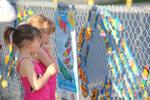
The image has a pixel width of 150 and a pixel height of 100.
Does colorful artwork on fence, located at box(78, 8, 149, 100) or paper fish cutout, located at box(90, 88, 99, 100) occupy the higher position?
colorful artwork on fence, located at box(78, 8, 149, 100)

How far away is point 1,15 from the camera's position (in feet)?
15.9

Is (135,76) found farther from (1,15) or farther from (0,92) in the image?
(0,92)

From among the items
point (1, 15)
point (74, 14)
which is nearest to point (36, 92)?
point (74, 14)

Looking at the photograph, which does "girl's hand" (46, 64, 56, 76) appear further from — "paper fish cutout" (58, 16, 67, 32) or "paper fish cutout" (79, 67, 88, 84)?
"paper fish cutout" (58, 16, 67, 32)

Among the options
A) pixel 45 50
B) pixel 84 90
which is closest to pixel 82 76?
pixel 84 90

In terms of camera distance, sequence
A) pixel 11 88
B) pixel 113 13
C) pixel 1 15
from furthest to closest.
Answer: pixel 11 88, pixel 1 15, pixel 113 13

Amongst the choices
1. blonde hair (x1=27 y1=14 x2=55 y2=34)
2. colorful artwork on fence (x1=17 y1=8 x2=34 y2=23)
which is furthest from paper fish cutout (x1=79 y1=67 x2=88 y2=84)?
colorful artwork on fence (x1=17 y1=8 x2=34 y2=23)

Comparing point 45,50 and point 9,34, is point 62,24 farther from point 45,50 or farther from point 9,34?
point 9,34

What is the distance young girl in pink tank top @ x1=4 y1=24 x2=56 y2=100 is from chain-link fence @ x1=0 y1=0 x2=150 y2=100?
2.58 ft

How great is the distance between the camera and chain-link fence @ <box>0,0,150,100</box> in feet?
12.3

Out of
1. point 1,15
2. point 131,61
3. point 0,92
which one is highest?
point 1,15

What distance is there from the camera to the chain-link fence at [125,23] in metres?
3.76

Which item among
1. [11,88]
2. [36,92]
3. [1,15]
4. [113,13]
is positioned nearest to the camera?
[36,92]

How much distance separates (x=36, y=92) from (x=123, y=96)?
779mm
